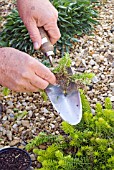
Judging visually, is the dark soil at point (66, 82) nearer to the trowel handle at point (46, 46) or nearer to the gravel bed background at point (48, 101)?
the trowel handle at point (46, 46)

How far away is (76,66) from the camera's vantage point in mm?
3301

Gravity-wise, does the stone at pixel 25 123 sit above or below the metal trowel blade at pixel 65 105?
below

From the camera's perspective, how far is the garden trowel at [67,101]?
2078mm

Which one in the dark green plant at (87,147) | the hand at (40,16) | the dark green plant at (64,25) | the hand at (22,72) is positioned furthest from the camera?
the dark green plant at (64,25)

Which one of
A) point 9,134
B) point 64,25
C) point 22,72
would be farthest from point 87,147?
point 64,25

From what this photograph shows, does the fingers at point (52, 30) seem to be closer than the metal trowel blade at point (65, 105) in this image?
No

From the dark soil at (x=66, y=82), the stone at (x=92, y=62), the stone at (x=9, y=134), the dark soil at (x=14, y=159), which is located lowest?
the stone at (x=9, y=134)

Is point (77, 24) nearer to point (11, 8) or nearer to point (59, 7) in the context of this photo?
point (59, 7)

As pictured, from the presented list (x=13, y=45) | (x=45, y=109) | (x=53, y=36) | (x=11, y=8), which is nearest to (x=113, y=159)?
(x=53, y=36)

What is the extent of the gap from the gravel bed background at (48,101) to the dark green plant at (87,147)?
479mm

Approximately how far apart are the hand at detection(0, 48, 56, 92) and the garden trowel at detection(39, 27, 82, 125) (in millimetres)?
129

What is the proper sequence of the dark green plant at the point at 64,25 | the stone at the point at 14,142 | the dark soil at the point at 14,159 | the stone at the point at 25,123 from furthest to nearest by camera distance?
the dark green plant at the point at 64,25 → the stone at the point at 25,123 → the stone at the point at 14,142 → the dark soil at the point at 14,159

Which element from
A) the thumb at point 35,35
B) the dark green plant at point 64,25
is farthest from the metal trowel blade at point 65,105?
the dark green plant at point 64,25

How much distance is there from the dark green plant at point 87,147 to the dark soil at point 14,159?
250 mm
